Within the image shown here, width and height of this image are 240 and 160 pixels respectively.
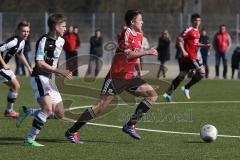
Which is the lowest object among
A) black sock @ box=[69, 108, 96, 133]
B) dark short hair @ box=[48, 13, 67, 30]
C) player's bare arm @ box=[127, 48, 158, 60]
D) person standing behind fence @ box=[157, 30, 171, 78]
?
person standing behind fence @ box=[157, 30, 171, 78]

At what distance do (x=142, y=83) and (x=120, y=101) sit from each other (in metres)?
6.67

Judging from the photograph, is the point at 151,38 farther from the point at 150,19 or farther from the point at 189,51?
the point at 189,51

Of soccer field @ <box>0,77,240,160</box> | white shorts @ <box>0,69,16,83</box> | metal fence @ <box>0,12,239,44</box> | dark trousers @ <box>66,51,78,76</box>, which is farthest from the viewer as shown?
metal fence @ <box>0,12,239,44</box>

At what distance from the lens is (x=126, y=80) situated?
37.2 ft

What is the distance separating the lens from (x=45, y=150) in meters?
10.2

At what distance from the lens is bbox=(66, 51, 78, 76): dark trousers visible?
28.1m

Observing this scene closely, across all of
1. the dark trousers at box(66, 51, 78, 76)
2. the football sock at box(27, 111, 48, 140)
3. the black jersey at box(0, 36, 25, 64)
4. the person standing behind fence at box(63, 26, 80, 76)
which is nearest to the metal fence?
the dark trousers at box(66, 51, 78, 76)

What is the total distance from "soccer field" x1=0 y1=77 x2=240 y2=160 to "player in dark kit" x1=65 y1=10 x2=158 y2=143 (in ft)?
1.11

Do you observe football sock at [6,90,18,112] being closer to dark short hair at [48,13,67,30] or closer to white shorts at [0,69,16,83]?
→ white shorts at [0,69,16,83]

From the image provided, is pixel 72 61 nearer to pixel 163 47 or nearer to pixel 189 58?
pixel 163 47

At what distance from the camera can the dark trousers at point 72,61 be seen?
2809 centimetres

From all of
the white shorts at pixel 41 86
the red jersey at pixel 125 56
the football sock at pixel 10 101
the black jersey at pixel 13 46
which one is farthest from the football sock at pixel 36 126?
the football sock at pixel 10 101

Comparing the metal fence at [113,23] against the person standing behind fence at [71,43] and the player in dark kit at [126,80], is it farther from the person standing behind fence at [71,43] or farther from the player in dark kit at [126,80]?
the player in dark kit at [126,80]

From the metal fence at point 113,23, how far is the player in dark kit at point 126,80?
23545mm
